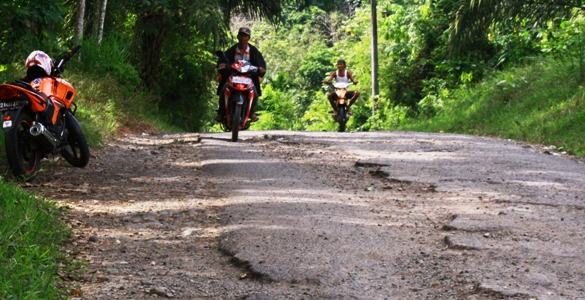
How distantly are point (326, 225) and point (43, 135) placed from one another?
2.91m

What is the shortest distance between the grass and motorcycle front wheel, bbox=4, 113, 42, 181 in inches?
242

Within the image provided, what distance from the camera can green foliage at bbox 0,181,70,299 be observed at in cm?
362

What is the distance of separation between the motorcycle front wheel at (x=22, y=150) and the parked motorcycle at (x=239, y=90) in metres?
4.27

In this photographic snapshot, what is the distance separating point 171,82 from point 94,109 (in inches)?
317

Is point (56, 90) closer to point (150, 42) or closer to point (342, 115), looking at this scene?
point (342, 115)

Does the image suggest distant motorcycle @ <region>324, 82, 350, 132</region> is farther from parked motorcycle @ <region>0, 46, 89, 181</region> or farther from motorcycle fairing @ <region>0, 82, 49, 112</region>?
motorcycle fairing @ <region>0, 82, 49, 112</region>

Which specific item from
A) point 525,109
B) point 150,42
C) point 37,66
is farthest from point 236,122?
point 150,42

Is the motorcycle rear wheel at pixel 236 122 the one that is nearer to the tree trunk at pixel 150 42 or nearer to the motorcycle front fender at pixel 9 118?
the motorcycle front fender at pixel 9 118

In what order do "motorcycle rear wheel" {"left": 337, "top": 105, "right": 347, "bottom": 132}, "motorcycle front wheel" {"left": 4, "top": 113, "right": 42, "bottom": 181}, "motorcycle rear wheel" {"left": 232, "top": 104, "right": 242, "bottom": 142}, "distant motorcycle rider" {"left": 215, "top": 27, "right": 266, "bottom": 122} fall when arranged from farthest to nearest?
"motorcycle rear wheel" {"left": 337, "top": 105, "right": 347, "bottom": 132} < "distant motorcycle rider" {"left": 215, "top": 27, "right": 266, "bottom": 122} < "motorcycle rear wheel" {"left": 232, "top": 104, "right": 242, "bottom": 142} < "motorcycle front wheel" {"left": 4, "top": 113, "right": 42, "bottom": 181}

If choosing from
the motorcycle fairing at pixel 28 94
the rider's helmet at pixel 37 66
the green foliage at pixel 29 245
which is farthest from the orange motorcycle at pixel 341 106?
the green foliage at pixel 29 245

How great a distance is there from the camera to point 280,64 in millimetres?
55906

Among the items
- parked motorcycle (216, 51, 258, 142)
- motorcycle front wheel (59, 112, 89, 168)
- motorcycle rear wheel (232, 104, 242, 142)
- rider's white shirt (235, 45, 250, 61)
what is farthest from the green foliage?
rider's white shirt (235, 45, 250, 61)

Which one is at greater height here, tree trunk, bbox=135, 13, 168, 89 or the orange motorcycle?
tree trunk, bbox=135, 13, 168, 89

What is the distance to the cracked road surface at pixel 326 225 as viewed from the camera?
160 inches
